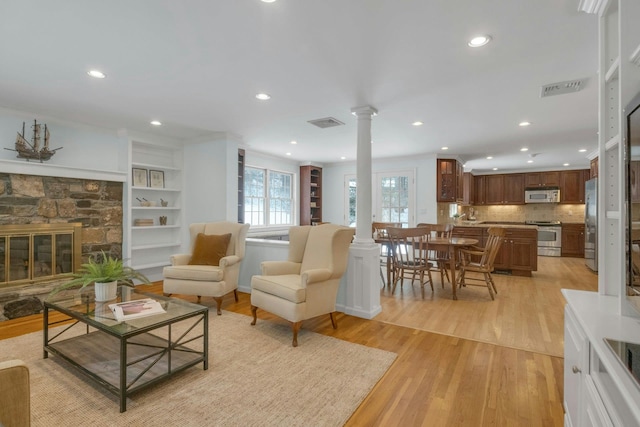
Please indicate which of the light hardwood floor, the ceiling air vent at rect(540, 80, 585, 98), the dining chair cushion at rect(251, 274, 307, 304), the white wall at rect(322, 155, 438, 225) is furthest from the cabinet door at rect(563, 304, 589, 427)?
the white wall at rect(322, 155, 438, 225)

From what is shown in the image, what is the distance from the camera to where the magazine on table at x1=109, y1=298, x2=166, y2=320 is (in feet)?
7.16

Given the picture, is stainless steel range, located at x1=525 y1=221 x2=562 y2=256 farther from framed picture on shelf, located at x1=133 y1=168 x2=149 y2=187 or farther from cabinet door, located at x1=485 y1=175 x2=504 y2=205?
framed picture on shelf, located at x1=133 y1=168 x2=149 y2=187

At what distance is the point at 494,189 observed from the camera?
9.03 metres

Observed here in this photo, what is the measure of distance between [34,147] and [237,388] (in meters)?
3.98

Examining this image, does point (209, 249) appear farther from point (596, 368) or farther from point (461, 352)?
point (596, 368)

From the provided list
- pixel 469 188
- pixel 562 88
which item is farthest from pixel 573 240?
pixel 562 88

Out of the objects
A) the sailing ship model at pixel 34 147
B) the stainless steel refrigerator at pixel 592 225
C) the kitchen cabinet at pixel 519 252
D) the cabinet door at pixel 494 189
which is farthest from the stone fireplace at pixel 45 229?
the cabinet door at pixel 494 189

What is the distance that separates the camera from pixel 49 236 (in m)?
3.93

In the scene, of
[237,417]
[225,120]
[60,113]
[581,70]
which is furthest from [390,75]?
[60,113]

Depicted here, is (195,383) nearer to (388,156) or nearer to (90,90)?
(90,90)

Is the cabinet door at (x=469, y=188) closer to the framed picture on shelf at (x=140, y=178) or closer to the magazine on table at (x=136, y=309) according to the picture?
the framed picture on shelf at (x=140, y=178)

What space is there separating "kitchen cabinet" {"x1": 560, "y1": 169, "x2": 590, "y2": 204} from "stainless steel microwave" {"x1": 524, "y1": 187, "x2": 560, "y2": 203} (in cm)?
18

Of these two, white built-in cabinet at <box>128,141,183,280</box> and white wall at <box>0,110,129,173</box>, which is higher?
white wall at <box>0,110,129,173</box>

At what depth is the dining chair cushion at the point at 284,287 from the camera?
2.82m
